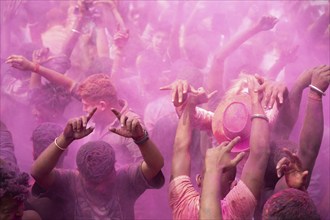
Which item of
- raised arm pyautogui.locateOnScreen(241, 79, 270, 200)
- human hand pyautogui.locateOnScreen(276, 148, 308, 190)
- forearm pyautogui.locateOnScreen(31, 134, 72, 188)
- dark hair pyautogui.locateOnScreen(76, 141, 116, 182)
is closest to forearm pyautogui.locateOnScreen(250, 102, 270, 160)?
raised arm pyautogui.locateOnScreen(241, 79, 270, 200)

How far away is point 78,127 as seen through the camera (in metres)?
1.91

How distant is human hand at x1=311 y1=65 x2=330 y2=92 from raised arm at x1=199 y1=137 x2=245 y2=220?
2.18 feet

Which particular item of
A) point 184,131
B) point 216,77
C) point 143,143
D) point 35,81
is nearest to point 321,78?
point 184,131

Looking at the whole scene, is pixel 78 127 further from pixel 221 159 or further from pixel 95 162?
pixel 221 159

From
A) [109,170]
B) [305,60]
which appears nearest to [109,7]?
[305,60]

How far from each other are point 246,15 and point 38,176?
11.1 feet

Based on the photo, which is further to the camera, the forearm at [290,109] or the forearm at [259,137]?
the forearm at [290,109]

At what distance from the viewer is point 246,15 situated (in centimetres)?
458

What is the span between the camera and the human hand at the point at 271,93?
216 cm

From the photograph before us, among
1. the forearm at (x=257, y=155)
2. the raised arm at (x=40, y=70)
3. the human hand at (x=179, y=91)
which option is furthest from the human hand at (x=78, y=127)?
the raised arm at (x=40, y=70)

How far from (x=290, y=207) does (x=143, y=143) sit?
2.55ft

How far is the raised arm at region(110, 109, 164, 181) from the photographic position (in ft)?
6.14

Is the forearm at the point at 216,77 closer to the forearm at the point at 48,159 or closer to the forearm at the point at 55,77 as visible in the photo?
the forearm at the point at 55,77

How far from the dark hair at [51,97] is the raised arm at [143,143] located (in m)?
1.50
